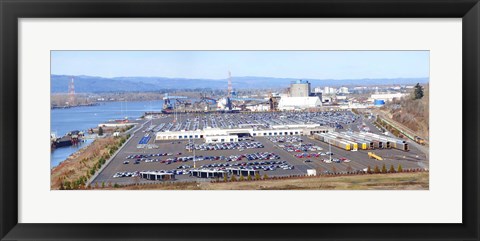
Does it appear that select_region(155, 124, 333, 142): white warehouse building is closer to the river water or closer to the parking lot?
the parking lot

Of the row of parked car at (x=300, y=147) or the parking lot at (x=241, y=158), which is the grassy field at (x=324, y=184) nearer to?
the parking lot at (x=241, y=158)

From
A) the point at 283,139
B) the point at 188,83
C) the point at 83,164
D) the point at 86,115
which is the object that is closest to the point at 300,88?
the point at 283,139

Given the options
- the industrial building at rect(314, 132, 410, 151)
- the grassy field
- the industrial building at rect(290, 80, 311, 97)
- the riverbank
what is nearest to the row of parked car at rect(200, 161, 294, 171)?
the grassy field

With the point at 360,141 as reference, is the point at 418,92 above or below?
above

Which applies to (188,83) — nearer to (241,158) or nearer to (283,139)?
(241,158)
